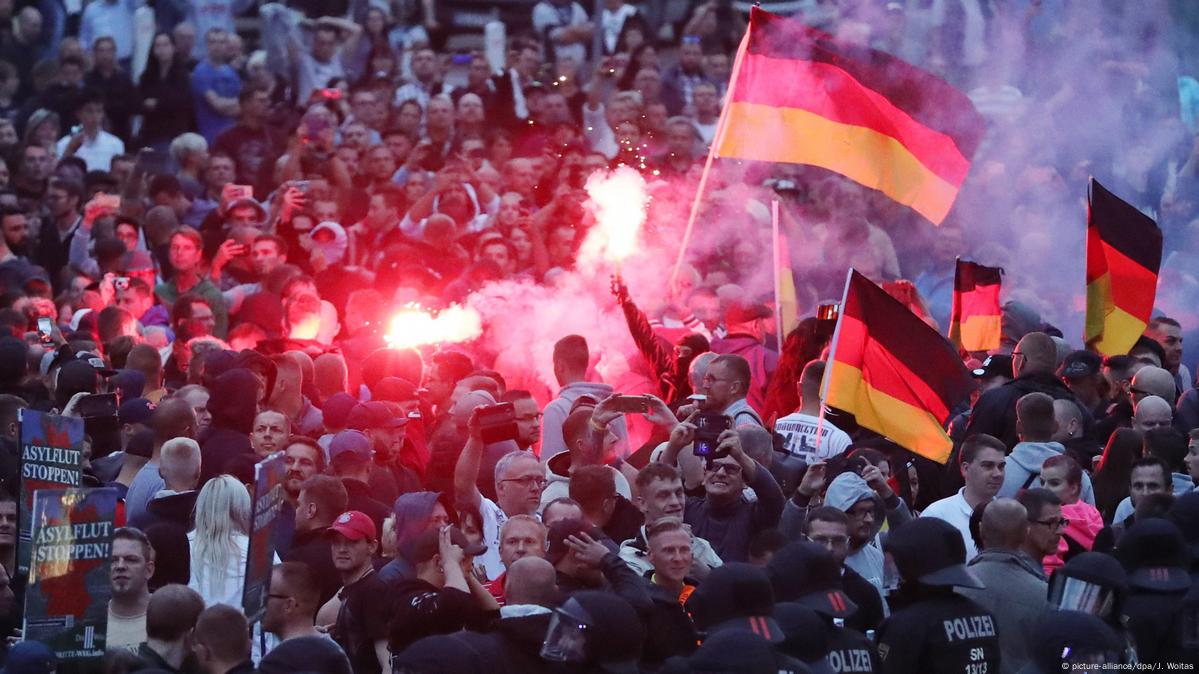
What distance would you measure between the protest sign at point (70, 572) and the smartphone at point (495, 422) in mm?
2797

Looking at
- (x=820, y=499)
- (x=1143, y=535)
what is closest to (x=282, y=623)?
(x=820, y=499)

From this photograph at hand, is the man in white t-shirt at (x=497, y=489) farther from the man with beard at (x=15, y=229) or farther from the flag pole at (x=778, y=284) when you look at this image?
the man with beard at (x=15, y=229)

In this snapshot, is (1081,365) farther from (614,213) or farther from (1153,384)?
(614,213)

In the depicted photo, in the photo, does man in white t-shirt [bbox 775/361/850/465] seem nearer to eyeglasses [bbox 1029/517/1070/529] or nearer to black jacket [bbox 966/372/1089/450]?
black jacket [bbox 966/372/1089/450]

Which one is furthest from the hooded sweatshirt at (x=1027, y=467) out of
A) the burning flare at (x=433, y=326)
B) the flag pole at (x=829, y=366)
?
the burning flare at (x=433, y=326)

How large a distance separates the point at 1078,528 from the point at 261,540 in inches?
153

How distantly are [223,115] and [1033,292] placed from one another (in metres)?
7.74

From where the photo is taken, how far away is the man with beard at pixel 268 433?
929 centimetres

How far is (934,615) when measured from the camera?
22.0 feet

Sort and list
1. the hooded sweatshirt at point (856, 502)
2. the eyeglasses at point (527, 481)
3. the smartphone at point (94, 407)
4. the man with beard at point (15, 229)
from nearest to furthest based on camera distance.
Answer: the hooded sweatshirt at point (856, 502) → the eyeglasses at point (527, 481) → the smartphone at point (94, 407) → the man with beard at point (15, 229)

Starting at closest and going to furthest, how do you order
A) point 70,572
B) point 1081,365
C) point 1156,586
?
point 70,572, point 1156,586, point 1081,365

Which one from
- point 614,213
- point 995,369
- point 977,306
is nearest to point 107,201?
point 614,213

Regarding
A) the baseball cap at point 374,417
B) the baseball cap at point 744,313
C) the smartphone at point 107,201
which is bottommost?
the smartphone at point 107,201

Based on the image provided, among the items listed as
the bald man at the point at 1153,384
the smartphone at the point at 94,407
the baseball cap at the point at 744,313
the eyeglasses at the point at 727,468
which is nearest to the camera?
the eyeglasses at the point at 727,468
